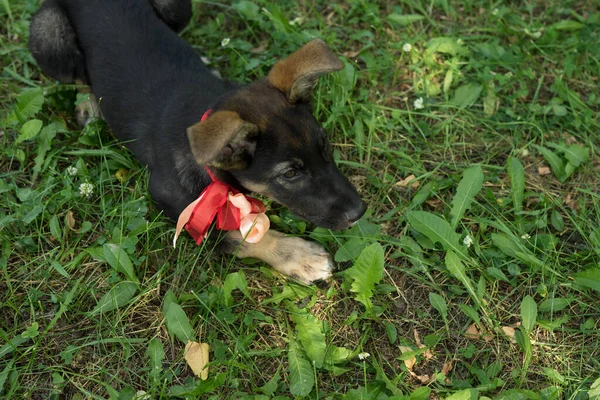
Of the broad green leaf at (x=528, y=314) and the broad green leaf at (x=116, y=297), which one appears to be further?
the broad green leaf at (x=116, y=297)

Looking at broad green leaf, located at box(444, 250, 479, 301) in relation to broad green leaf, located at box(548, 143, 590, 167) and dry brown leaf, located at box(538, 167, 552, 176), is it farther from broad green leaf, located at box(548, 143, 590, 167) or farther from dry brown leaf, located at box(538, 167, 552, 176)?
broad green leaf, located at box(548, 143, 590, 167)

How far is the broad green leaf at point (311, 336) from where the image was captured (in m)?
3.61

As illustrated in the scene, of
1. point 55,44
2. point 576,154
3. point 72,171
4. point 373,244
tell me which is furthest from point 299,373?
point 55,44

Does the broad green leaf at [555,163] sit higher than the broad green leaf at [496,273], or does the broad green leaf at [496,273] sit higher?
the broad green leaf at [555,163]

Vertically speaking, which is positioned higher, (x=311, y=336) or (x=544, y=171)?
(x=544, y=171)

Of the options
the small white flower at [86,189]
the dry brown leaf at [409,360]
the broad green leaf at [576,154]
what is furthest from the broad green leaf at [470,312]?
the small white flower at [86,189]

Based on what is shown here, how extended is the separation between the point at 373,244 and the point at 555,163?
5.92ft

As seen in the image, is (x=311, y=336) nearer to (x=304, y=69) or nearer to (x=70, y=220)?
(x=304, y=69)

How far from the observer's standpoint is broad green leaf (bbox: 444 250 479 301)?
3.86m

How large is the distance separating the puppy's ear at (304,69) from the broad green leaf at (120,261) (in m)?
1.53

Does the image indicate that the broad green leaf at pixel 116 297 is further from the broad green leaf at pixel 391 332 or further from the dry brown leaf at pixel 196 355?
the broad green leaf at pixel 391 332

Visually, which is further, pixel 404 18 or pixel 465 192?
pixel 404 18

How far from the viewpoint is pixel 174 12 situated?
192 inches

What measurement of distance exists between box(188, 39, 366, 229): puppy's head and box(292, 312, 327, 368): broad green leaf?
0.63 meters
